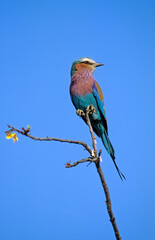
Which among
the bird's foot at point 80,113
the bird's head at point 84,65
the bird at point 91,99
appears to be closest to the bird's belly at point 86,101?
the bird at point 91,99

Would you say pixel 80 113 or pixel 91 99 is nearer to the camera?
pixel 80 113

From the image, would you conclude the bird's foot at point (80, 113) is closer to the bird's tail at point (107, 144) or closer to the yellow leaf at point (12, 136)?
the bird's tail at point (107, 144)

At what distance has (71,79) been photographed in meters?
5.67

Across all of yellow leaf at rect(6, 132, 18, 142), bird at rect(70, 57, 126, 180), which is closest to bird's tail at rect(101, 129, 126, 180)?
bird at rect(70, 57, 126, 180)

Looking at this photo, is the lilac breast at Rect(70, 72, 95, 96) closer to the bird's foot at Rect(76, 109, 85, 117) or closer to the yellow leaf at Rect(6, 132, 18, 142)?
the bird's foot at Rect(76, 109, 85, 117)

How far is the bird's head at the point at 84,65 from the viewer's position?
579cm

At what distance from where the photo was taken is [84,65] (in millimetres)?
5828

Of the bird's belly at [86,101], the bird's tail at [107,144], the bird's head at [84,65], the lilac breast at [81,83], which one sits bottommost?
the bird's tail at [107,144]

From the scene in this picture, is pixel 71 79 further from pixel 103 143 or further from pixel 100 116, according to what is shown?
pixel 103 143

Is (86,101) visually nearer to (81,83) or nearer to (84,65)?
(81,83)

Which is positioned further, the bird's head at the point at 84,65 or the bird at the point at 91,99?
the bird's head at the point at 84,65

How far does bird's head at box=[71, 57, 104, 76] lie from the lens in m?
5.79

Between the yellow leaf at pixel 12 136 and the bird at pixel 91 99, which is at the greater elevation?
the bird at pixel 91 99

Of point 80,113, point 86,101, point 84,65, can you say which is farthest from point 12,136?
point 84,65
